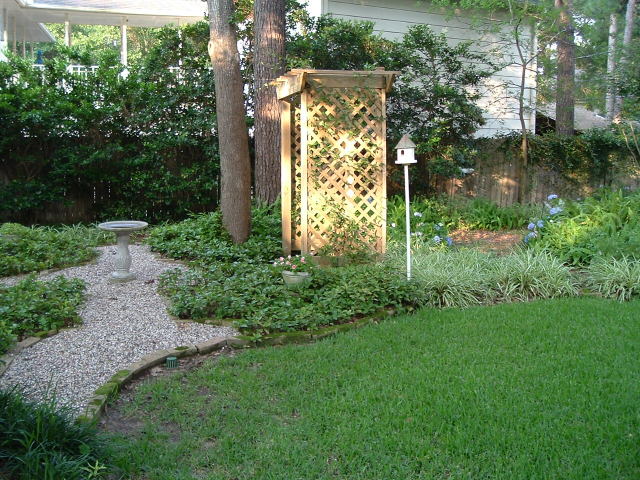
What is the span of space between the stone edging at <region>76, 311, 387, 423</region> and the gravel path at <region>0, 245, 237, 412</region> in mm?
83

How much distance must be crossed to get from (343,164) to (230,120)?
72.6 inches

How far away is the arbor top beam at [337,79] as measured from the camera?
7.12 meters

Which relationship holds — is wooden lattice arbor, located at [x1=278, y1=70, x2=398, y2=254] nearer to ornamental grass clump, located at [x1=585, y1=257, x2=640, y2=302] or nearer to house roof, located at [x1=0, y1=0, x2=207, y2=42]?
ornamental grass clump, located at [x1=585, y1=257, x2=640, y2=302]

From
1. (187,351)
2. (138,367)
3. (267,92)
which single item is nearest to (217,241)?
(267,92)

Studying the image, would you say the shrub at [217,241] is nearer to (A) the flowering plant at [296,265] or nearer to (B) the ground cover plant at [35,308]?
(A) the flowering plant at [296,265]

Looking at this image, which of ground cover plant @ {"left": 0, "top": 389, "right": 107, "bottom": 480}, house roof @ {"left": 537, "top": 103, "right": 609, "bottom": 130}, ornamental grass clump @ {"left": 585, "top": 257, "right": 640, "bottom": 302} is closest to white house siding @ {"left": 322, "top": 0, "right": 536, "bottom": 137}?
house roof @ {"left": 537, "top": 103, "right": 609, "bottom": 130}

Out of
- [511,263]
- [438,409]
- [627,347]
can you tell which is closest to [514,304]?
[511,263]

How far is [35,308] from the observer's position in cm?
556

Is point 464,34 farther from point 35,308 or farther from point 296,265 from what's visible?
point 35,308

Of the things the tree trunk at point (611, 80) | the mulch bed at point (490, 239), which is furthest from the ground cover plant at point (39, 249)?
the tree trunk at point (611, 80)

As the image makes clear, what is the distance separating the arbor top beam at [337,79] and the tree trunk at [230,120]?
103 centimetres

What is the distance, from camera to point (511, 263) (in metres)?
7.11

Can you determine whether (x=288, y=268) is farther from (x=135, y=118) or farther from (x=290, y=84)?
(x=135, y=118)

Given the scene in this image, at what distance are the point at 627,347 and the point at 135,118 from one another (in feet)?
30.5
